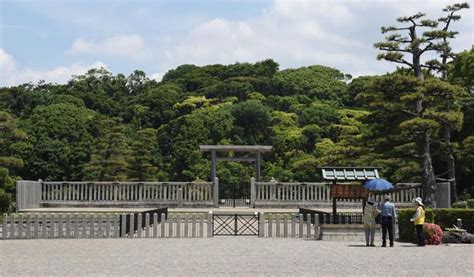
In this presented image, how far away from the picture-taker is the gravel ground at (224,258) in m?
11.5

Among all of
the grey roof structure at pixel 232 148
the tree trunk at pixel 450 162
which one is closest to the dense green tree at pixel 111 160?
the grey roof structure at pixel 232 148

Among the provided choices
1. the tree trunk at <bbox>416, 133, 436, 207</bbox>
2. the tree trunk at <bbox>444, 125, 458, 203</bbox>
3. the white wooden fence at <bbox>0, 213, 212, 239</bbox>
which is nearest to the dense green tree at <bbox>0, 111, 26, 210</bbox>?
the white wooden fence at <bbox>0, 213, 212, 239</bbox>

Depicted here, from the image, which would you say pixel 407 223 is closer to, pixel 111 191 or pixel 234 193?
pixel 111 191

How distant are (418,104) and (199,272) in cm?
1681

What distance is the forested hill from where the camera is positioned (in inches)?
1051

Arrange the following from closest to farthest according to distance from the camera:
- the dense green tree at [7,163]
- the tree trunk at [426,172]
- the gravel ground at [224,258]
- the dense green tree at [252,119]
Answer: the gravel ground at [224,258]
the tree trunk at [426,172]
the dense green tree at [7,163]
the dense green tree at [252,119]

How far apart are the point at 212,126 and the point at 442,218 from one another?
3152cm

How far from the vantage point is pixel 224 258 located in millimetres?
13570

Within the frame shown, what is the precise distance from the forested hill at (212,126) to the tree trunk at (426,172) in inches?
25.5

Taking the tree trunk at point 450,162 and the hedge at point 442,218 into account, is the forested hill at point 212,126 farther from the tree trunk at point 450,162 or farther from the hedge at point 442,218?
the hedge at point 442,218

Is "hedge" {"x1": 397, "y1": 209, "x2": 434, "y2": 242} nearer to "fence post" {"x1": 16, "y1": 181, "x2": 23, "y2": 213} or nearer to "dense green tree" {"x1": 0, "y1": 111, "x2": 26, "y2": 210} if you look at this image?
"fence post" {"x1": 16, "y1": 181, "x2": 23, "y2": 213}

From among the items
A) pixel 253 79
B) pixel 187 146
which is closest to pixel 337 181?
pixel 187 146

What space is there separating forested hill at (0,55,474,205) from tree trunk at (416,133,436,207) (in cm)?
65

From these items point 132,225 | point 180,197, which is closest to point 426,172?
point 180,197
